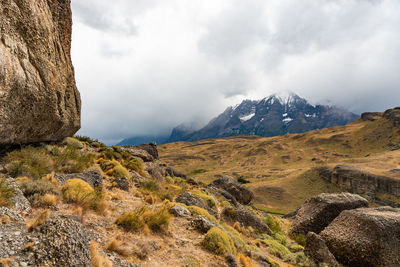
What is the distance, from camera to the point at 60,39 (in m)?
11.8

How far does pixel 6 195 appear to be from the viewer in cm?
547

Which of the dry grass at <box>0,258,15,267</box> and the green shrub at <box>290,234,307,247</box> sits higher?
the dry grass at <box>0,258,15,267</box>

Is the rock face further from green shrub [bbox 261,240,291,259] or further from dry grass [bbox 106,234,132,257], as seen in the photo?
green shrub [bbox 261,240,291,259]

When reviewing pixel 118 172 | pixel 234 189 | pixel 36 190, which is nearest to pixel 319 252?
pixel 118 172

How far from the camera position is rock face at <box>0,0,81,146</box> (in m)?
7.15

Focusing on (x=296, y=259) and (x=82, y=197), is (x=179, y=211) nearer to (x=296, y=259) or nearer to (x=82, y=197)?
(x=82, y=197)

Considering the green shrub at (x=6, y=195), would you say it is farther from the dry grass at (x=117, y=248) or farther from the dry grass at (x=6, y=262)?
the dry grass at (x=117, y=248)

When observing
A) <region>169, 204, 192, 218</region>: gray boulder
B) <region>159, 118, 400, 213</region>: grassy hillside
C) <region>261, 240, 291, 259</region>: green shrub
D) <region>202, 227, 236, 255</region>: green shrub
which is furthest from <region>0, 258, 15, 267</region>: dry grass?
<region>159, 118, 400, 213</region>: grassy hillside

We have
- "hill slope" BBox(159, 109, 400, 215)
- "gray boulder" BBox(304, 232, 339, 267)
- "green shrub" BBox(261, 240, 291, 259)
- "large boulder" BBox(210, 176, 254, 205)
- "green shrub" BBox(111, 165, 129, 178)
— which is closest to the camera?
"gray boulder" BBox(304, 232, 339, 267)

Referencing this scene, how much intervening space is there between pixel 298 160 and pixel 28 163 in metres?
145

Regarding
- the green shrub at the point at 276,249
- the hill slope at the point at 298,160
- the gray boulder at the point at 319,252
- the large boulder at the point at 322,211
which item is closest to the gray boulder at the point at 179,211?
the green shrub at the point at 276,249

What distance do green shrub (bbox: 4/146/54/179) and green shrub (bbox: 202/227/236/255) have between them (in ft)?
23.5

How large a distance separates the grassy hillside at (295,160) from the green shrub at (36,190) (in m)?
57.0

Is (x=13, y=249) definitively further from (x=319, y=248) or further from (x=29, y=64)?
(x=319, y=248)
